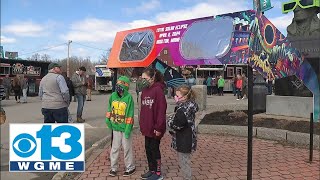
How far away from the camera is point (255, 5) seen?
4656 mm

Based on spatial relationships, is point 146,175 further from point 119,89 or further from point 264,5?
point 264,5

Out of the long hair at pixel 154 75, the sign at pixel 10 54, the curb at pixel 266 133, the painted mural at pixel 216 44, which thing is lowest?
the curb at pixel 266 133

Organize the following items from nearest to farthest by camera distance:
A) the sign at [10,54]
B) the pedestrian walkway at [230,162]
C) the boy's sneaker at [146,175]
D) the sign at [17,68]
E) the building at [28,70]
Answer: the boy's sneaker at [146,175] < the pedestrian walkway at [230,162] < the building at [28,70] < the sign at [17,68] < the sign at [10,54]

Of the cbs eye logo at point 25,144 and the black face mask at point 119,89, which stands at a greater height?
the black face mask at point 119,89

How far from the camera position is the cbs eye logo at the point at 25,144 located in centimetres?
338

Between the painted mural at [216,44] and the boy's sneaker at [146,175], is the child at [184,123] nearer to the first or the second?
the boy's sneaker at [146,175]

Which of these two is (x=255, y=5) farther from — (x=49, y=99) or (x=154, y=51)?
(x=49, y=99)

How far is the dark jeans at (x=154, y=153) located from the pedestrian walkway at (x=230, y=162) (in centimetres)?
27

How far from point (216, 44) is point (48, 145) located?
299 centimetres

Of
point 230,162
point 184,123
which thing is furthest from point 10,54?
point 184,123

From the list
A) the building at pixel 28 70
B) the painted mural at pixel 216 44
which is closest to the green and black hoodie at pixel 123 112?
the painted mural at pixel 216 44

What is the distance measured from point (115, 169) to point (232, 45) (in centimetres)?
262

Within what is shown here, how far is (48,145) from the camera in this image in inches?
133

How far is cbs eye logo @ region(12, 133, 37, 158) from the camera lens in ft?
11.1
